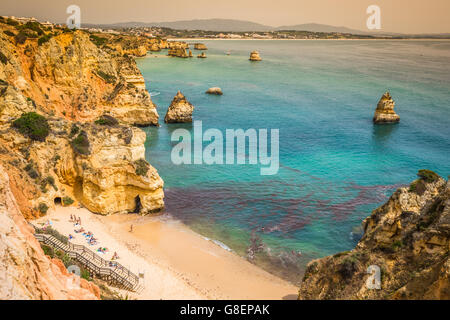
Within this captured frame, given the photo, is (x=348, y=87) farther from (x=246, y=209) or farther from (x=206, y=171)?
(x=246, y=209)

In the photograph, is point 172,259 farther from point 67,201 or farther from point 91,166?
point 67,201

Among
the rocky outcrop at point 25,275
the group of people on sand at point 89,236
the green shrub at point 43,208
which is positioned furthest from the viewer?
the green shrub at point 43,208

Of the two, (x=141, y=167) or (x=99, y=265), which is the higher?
(x=141, y=167)

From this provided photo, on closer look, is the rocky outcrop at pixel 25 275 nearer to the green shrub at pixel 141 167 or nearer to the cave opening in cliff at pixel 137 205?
the green shrub at pixel 141 167

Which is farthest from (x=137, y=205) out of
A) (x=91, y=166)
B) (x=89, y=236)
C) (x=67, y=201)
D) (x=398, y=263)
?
(x=398, y=263)

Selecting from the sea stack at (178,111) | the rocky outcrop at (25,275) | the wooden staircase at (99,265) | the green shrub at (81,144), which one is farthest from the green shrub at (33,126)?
the sea stack at (178,111)

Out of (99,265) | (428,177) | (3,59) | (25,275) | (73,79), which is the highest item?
(3,59)
